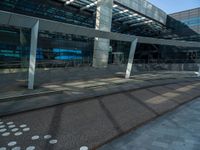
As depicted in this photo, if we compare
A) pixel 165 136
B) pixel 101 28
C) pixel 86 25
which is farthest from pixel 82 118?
pixel 86 25

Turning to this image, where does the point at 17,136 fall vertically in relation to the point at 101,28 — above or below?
below

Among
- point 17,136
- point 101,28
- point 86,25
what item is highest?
point 86,25

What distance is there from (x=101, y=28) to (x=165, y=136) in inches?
775

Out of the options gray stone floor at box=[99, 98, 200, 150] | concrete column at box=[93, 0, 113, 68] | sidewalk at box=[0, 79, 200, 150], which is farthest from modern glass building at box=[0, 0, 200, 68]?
gray stone floor at box=[99, 98, 200, 150]

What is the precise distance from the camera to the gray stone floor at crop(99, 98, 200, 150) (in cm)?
473

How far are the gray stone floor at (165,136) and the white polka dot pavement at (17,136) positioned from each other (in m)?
1.57

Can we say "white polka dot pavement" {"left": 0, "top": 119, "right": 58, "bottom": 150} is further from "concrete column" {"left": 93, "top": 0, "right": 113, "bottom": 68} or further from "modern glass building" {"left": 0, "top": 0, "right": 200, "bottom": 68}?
"concrete column" {"left": 93, "top": 0, "right": 113, "bottom": 68}

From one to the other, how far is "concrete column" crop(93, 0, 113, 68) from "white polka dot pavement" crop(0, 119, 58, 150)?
670 inches

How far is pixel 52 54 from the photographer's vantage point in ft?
88.3

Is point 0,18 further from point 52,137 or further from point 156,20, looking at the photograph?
point 156,20

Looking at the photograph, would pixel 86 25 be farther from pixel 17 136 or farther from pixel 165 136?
pixel 165 136

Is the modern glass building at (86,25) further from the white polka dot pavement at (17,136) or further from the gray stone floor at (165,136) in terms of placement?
the gray stone floor at (165,136)

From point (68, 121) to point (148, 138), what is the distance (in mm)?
2715

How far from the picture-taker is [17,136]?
520 centimetres
